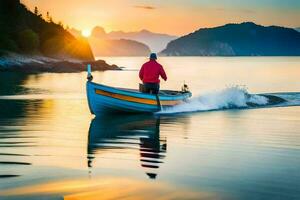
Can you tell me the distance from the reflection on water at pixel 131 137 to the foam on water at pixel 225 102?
4118 mm

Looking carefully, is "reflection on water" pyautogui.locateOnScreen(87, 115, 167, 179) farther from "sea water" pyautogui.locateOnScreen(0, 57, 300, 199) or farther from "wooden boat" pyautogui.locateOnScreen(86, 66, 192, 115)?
"wooden boat" pyautogui.locateOnScreen(86, 66, 192, 115)

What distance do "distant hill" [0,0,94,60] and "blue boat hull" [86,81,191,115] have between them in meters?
89.5

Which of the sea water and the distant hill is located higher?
the distant hill

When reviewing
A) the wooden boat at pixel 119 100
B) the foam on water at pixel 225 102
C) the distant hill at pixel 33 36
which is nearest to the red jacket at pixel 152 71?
the wooden boat at pixel 119 100

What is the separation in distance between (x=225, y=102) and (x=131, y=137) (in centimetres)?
1449

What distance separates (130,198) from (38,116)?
53.1 feet

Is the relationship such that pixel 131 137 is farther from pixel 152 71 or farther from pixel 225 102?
pixel 225 102

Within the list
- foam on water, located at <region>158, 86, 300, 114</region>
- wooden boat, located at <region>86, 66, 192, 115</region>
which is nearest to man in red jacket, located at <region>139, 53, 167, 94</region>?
wooden boat, located at <region>86, 66, 192, 115</region>

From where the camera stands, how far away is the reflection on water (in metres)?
14.2

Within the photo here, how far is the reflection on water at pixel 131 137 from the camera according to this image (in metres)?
14.2

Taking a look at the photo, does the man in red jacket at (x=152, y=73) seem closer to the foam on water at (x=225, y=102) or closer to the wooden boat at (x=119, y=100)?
the wooden boat at (x=119, y=100)

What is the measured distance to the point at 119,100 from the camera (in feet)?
84.7

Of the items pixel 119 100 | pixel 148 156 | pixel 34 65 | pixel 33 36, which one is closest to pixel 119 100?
pixel 119 100

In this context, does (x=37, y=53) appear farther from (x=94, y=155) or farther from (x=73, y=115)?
(x=94, y=155)
